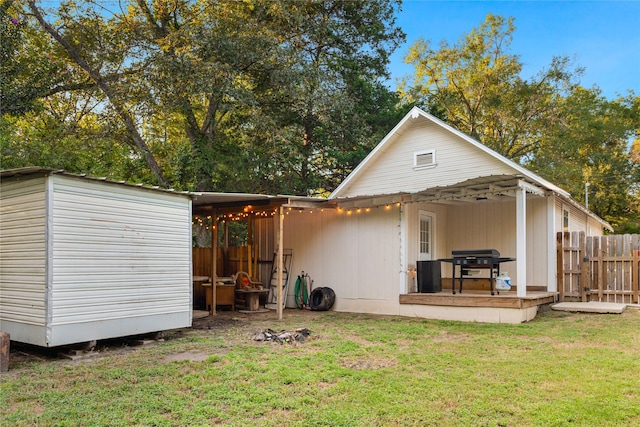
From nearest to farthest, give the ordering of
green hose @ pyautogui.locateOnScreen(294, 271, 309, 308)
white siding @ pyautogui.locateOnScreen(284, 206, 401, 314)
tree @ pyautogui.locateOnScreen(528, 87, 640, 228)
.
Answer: white siding @ pyautogui.locateOnScreen(284, 206, 401, 314)
green hose @ pyautogui.locateOnScreen(294, 271, 309, 308)
tree @ pyautogui.locateOnScreen(528, 87, 640, 228)

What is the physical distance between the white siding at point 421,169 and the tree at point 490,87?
11.9m

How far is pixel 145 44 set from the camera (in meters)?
14.7

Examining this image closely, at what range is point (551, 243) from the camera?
378 inches

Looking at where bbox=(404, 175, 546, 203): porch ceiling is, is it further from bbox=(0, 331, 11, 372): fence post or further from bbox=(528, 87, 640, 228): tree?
bbox=(528, 87, 640, 228): tree

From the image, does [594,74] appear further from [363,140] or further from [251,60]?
[251,60]

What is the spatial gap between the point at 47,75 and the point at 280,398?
1348cm

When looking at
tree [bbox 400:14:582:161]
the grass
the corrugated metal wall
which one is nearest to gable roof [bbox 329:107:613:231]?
the grass

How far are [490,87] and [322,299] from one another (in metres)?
18.4

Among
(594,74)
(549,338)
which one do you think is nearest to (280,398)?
(549,338)

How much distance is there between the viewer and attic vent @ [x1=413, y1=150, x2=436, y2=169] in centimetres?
1113

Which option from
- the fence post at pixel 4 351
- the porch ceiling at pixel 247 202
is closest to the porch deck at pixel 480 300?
the porch ceiling at pixel 247 202

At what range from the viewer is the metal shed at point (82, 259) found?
5.48m

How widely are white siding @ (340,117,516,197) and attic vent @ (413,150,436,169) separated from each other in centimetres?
8

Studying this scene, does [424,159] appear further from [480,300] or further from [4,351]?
[4,351]
